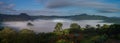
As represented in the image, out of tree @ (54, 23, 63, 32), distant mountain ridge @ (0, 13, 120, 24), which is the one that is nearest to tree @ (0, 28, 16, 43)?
distant mountain ridge @ (0, 13, 120, 24)

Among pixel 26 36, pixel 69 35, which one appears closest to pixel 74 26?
pixel 69 35

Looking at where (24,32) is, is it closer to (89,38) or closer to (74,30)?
(74,30)

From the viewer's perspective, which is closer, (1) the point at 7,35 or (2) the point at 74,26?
(1) the point at 7,35

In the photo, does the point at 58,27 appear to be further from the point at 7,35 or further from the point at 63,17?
the point at 7,35

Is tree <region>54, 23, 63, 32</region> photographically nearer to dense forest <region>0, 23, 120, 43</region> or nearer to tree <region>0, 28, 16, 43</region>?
dense forest <region>0, 23, 120, 43</region>

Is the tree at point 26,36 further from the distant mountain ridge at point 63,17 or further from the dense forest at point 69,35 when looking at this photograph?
the distant mountain ridge at point 63,17

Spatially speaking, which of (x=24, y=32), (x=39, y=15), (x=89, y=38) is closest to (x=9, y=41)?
(x=24, y=32)

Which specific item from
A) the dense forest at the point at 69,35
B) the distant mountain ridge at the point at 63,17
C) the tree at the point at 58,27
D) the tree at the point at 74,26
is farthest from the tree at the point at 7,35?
the tree at the point at 74,26
